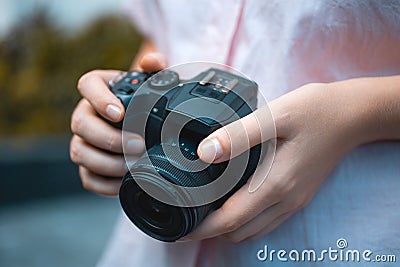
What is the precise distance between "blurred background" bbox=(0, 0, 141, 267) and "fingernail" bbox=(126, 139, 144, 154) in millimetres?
1367

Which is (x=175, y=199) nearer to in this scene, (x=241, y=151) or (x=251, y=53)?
(x=241, y=151)

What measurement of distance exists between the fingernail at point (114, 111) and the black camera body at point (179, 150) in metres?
0.01

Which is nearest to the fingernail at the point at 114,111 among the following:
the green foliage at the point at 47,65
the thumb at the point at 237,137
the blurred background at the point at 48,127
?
the thumb at the point at 237,137

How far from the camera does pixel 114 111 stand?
2.06 ft

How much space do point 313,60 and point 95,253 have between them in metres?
1.54

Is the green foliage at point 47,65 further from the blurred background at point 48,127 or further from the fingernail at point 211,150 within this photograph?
the fingernail at point 211,150

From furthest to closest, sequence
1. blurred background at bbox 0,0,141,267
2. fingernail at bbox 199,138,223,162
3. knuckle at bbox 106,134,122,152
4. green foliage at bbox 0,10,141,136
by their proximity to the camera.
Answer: green foliage at bbox 0,10,141,136, blurred background at bbox 0,0,141,267, knuckle at bbox 106,134,122,152, fingernail at bbox 199,138,223,162

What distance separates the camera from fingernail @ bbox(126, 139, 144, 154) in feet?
2.08

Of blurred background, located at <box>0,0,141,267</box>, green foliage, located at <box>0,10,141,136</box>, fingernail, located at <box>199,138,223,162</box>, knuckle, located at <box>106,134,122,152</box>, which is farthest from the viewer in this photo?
green foliage, located at <box>0,10,141,136</box>

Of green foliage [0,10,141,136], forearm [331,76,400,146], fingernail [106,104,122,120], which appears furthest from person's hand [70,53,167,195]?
green foliage [0,10,141,136]

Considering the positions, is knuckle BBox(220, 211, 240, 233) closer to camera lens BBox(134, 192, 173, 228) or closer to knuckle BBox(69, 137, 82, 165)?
camera lens BBox(134, 192, 173, 228)

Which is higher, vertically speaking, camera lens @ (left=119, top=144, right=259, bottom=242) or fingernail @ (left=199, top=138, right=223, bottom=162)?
fingernail @ (left=199, top=138, right=223, bottom=162)

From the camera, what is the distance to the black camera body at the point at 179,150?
56cm

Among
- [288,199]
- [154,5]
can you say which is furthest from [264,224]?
[154,5]
